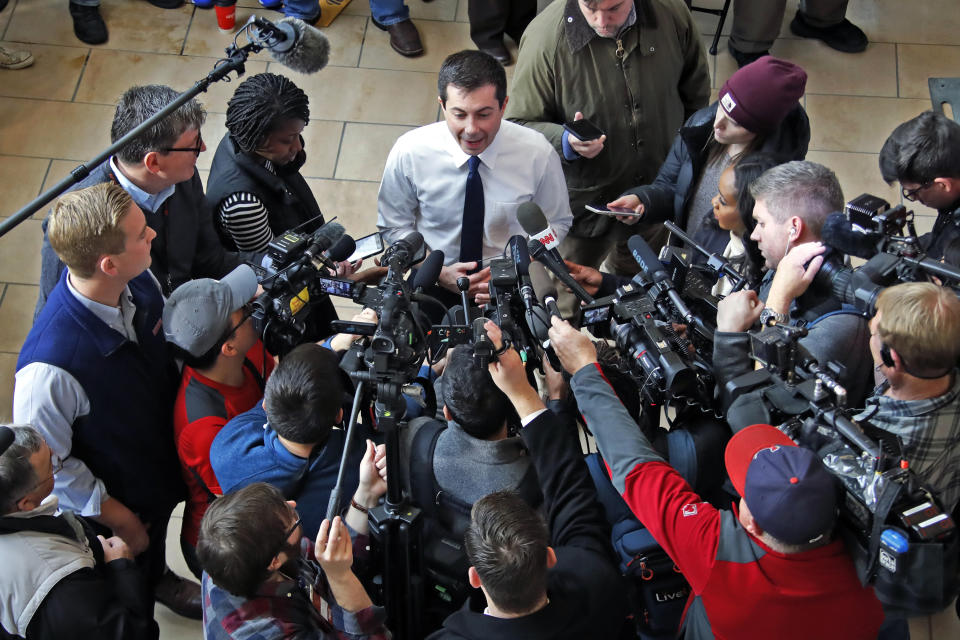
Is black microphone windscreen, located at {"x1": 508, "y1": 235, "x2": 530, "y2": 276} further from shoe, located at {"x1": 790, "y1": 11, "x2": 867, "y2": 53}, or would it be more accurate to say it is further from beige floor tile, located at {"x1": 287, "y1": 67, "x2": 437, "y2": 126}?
shoe, located at {"x1": 790, "y1": 11, "x2": 867, "y2": 53}

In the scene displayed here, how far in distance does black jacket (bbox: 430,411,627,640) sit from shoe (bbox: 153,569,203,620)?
147 centimetres

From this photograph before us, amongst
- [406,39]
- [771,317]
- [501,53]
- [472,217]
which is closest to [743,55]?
[501,53]

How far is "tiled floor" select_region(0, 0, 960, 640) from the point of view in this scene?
180 inches

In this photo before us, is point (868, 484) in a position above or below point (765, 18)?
above

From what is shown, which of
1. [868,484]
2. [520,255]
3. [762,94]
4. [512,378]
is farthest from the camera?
[762,94]

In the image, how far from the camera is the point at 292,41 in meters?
2.49

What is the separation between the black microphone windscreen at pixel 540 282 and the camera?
2.39 meters

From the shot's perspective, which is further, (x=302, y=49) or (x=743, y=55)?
(x=743, y=55)

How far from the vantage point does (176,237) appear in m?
2.92

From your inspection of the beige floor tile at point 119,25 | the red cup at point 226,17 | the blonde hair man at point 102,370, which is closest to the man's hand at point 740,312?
the blonde hair man at point 102,370

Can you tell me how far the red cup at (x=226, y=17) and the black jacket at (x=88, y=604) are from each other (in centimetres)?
376

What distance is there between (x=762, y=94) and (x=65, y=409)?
234cm

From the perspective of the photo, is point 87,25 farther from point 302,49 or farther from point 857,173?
point 857,173

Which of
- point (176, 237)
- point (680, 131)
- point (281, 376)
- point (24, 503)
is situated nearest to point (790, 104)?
point (680, 131)
